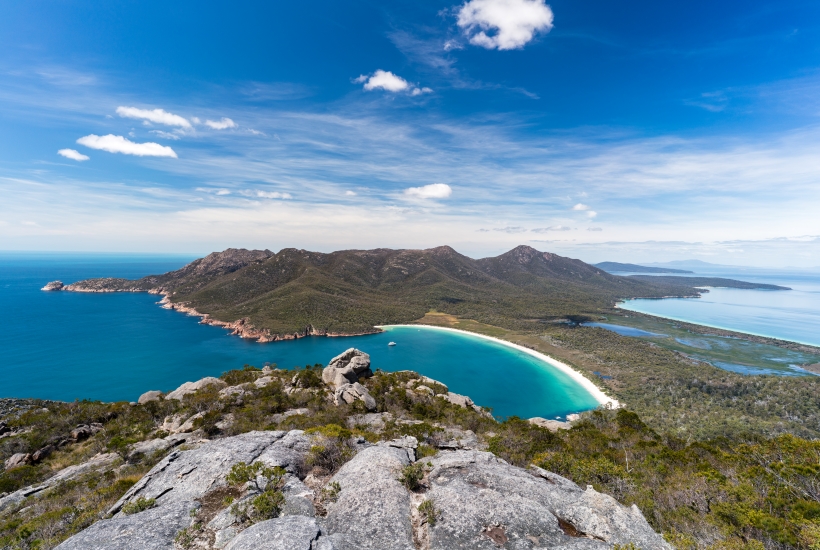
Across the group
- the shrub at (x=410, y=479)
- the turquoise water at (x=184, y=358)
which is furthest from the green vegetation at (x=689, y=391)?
the shrub at (x=410, y=479)

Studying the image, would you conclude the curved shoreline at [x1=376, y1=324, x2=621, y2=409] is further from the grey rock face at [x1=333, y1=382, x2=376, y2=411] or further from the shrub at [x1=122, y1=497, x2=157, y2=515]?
the shrub at [x1=122, y1=497, x2=157, y2=515]

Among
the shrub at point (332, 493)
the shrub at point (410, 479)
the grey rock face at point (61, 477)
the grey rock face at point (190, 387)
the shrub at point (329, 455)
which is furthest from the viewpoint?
the grey rock face at point (190, 387)

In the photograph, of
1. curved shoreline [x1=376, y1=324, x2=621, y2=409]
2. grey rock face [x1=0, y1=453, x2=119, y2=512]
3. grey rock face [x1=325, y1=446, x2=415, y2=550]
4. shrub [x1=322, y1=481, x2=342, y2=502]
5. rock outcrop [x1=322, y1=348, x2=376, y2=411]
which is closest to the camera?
grey rock face [x1=325, y1=446, x2=415, y2=550]

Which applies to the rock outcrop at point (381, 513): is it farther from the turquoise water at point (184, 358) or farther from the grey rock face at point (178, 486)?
the turquoise water at point (184, 358)

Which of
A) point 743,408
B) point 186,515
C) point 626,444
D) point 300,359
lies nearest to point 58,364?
point 300,359

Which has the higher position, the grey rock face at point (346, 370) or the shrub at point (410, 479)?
the shrub at point (410, 479)

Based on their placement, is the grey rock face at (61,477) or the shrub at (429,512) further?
the grey rock face at (61,477)

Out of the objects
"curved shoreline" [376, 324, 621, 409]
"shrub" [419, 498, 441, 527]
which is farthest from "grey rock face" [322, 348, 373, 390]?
"curved shoreline" [376, 324, 621, 409]

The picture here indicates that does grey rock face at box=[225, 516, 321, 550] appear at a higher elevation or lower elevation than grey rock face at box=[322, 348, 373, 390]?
higher
